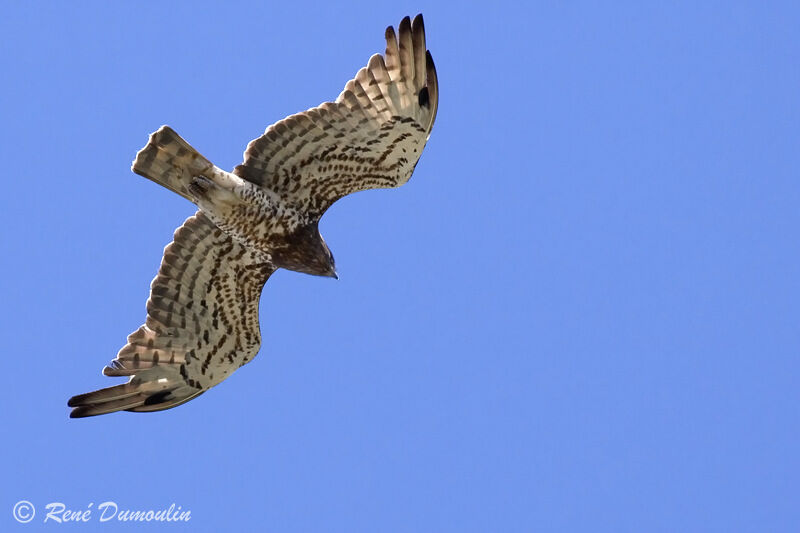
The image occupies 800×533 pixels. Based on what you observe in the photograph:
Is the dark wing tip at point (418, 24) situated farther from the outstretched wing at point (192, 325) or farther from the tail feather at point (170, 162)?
the outstretched wing at point (192, 325)

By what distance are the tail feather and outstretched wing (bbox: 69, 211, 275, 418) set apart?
0.62 metres

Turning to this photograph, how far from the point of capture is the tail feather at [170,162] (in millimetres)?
10484

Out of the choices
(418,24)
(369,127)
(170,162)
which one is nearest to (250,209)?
(170,162)

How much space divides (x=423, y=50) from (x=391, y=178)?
125 centimetres

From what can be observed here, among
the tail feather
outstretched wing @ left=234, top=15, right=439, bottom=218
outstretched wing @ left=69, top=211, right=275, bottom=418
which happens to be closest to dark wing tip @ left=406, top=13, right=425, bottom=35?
outstretched wing @ left=234, top=15, right=439, bottom=218

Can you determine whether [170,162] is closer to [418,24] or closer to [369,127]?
[369,127]

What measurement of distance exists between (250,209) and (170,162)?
874 millimetres

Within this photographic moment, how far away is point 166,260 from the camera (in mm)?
11398

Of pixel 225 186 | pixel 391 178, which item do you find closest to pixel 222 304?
pixel 225 186

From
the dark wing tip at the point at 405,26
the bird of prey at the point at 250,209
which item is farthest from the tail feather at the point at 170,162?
the dark wing tip at the point at 405,26

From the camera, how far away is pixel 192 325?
38.4 ft

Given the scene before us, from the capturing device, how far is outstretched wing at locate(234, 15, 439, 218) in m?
10.6

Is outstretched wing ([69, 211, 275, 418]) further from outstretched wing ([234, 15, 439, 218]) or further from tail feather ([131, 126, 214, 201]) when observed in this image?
outstretched wing ([234, 15, 439, 218])

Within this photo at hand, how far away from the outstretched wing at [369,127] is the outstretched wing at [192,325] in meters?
0.96
